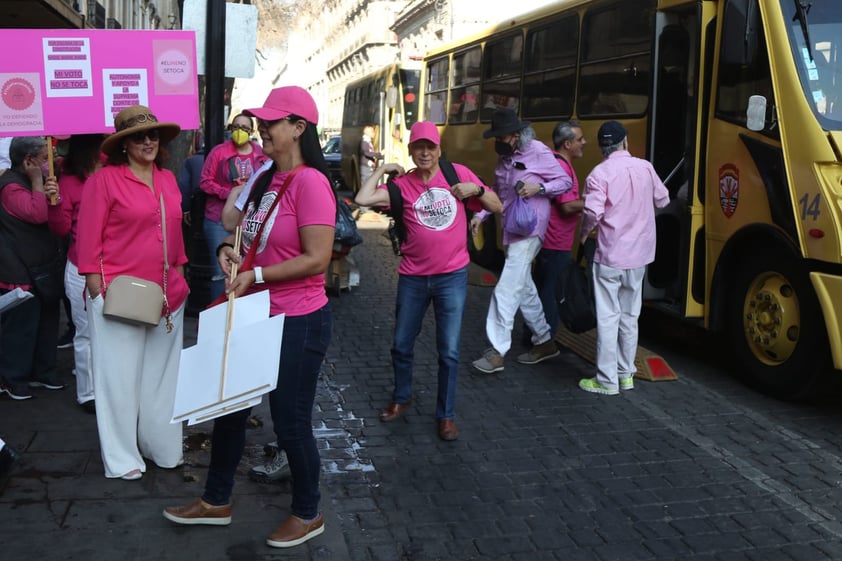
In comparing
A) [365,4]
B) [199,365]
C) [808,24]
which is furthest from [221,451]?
[365,4]

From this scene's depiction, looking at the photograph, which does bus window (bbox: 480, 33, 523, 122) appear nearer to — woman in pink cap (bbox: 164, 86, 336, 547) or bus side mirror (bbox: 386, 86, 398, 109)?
bus side mirror (bbox: 386, 86, 398, 109)

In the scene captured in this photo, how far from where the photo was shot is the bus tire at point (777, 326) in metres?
6.25

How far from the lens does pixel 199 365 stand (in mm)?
3803

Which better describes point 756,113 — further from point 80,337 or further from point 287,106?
point 80,337

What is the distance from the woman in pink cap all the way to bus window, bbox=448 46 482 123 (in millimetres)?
10053

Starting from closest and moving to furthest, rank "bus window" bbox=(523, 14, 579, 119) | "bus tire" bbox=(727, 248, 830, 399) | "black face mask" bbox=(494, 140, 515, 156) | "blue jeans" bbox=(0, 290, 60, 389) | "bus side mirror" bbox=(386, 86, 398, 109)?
"blue jeans" bbox=(0, 290, 60, 389)
"bus tire" bbox=(727, 248, 830, 399)
"black face mask" bbox=(494, 140, 515, 156)
"bus window" bbox=(523, 14, 579, 119)
"bus side mirror" bbox=(386, 86, 398, 109)

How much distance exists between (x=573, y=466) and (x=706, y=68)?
362 cm

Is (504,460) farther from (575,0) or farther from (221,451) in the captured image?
(575,0)

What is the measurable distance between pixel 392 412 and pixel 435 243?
1.15 meters

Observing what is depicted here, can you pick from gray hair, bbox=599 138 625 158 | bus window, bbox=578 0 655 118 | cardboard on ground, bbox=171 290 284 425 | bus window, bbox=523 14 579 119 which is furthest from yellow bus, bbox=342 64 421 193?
cardboard on ground, bbox=171 290 284 425

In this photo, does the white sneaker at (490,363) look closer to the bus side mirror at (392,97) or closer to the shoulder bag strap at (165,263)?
the shoulder bag strap at (165,263)

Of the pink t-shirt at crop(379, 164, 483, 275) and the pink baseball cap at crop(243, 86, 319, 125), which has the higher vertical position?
the pink baseball cap at crop(243, 86, 319, 125)

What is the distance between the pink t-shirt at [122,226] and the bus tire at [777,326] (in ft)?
13.4

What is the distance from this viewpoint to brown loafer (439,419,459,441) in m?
5.64
